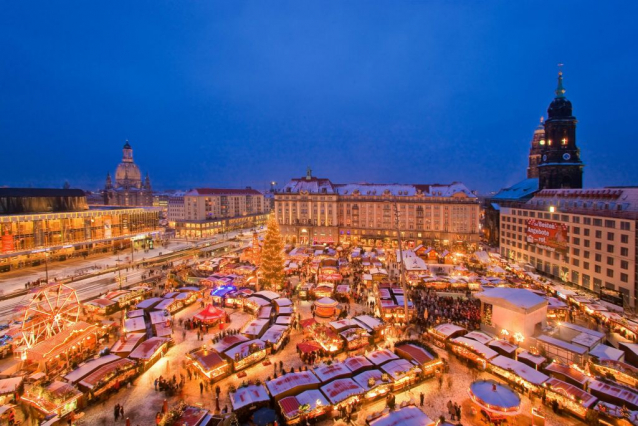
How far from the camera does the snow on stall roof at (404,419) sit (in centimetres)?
1454

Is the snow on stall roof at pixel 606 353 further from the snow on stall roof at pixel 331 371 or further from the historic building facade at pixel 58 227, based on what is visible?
the historic building facade at pixel 58 227

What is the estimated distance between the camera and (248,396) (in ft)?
55.4

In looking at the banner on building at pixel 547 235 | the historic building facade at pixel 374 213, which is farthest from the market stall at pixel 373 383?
the historic building facade at pixel 374 213

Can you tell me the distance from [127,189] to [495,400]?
17270 centimetres

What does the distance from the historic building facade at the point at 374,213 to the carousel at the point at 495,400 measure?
51.7 meters

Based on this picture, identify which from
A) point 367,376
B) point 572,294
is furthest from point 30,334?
point 572,294

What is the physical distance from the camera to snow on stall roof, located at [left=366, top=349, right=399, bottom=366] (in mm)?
20172

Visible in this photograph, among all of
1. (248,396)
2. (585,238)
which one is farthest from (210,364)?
(585,238)

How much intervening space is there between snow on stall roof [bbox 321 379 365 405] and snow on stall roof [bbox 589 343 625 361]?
52.1 ft

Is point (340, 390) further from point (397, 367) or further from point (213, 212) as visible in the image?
point (213, 212)

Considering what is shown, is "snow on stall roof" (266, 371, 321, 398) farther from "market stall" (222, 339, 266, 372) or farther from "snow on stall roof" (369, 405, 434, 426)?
"snow on stall roof" (369, 405, 434, 426)

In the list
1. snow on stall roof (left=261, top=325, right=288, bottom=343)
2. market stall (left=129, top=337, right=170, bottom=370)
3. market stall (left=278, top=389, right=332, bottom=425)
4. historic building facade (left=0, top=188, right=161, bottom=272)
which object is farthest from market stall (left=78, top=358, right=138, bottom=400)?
historic building facade (left=0, top=188, right=161, bottom=272)

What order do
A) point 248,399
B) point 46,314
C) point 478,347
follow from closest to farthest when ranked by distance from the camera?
point 248,399
point 478,347
point 46,314

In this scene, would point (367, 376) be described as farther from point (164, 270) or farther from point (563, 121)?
point (563, 121)
